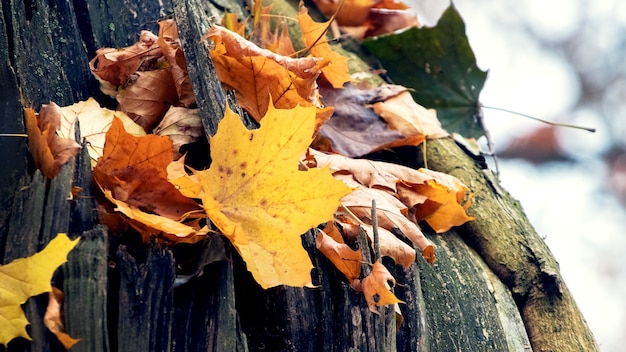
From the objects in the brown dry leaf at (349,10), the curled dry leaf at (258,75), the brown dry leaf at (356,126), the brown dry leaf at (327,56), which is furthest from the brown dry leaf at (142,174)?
the brown dry leaf at (349,10)

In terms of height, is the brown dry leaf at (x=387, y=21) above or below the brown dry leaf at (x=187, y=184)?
above

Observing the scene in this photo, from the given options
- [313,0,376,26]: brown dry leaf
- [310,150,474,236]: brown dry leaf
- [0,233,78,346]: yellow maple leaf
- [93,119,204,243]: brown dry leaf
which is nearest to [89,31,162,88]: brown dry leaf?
[93,119,204,243]: brown dry leaf

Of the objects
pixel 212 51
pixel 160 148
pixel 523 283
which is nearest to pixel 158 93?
pixel 212 51

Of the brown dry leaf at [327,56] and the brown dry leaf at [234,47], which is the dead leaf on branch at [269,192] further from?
the brown dry leaf at [327,56]

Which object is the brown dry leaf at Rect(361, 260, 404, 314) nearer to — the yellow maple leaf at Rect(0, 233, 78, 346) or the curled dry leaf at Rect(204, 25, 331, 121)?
the curled dry leaf at Rect(204, 25, 331, 121)

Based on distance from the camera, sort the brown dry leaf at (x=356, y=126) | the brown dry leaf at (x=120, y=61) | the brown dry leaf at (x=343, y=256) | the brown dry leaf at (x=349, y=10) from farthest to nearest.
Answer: the brown dry leaf at (x=349, y=10) < the brown dry leaf at (x=356, y=126) < the brown dry leaf at (x=120, y=61) < the brown dry leaf at (x=343, y=256)

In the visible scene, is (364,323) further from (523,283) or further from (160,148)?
(523,283)
